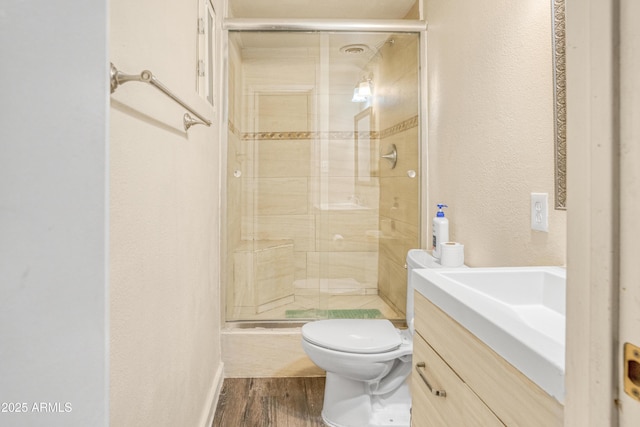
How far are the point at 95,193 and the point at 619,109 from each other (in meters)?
0.63

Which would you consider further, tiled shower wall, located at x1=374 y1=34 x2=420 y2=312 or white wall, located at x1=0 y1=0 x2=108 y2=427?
tiled shower wall, located at x1=374 y1=34 x2=420 y2=312

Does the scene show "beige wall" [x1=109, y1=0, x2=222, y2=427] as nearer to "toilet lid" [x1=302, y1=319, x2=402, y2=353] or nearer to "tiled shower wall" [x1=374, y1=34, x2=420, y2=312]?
"toilet lid" [x1=302, y1=319, x2=402, y2=353]

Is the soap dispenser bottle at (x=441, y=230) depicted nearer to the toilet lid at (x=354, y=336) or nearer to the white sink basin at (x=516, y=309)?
the toilet lid at (x=354, y=336)


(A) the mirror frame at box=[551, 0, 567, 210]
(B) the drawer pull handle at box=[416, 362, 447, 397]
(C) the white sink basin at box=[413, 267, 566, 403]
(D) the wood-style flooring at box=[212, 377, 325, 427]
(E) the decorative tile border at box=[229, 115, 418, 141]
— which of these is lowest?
(D) the wood-style flooring at box=[212, 377, 325, 427]

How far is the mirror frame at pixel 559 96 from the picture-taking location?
3.97 feet

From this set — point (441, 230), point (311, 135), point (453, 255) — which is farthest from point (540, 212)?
point (311, 135)

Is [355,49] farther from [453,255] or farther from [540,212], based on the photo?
[540,212]

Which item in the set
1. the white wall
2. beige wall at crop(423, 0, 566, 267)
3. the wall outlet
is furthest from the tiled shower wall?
the white wall

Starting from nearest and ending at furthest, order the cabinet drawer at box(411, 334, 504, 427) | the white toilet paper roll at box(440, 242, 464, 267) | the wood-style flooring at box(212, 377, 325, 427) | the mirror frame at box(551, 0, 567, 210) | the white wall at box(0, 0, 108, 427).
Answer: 1. the white wall at box(0, 0, 108, 427)
2. the cabinet drawer at box(411, 334, 504, 427)
3. the mirror frame at box(551, 0, 567, 210)
4. the white toilet paper roll at box(440, 242, 464, 267)
5. the wood-style flooring at box(212, 377, 325, 427)

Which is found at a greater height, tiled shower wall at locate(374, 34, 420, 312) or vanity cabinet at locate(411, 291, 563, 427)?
tiled shower wall at locate(374, 34, 420, 312)

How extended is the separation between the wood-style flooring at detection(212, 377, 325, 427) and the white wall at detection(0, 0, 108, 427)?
57.4 inches

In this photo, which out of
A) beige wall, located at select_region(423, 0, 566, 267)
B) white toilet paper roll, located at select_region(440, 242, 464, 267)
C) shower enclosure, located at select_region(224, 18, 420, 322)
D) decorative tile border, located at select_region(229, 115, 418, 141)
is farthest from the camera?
decorative tile border, located at select_region(229, 115, 418, 141)

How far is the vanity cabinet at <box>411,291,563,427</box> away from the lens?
2.07 ft

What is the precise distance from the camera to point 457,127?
199 centimetres
